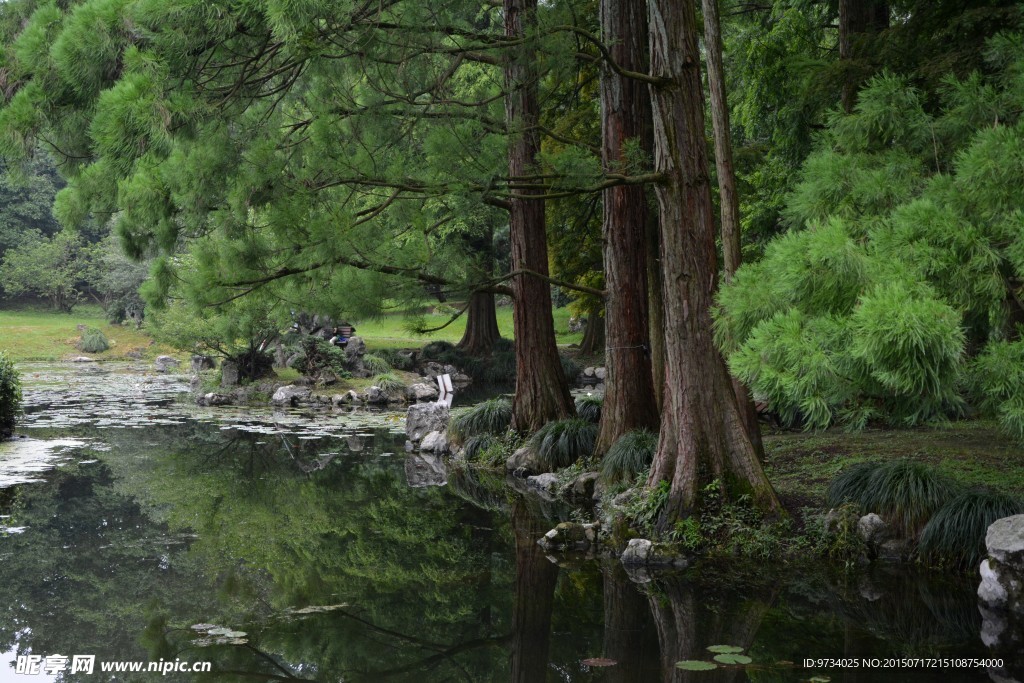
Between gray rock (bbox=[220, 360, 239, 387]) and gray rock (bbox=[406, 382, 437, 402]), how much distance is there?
443 centimetres

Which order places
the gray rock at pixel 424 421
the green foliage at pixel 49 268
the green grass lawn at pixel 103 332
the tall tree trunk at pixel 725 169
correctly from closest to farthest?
the tall tree trunk at pixel 725 169, the gray rock at pixel 424 421, the green grass lawn at pixel 103 332, the green foliage at pixel 49 268

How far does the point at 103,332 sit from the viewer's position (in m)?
39.7

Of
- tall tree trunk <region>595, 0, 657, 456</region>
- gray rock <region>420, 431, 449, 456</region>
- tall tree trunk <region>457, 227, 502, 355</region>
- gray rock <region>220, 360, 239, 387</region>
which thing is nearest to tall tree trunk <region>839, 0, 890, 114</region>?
tall tree trunk <region>595, 0, 657, 456</region>

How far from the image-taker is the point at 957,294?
394 cm

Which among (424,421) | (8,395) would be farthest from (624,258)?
(8,395)

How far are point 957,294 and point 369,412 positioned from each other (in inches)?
672

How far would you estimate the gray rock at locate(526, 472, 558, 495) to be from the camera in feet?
33.3

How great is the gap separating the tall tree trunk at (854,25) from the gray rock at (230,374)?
56.3 ft

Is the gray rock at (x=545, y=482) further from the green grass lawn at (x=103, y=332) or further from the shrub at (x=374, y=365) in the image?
the green grass lawn at (x=103, y=332)

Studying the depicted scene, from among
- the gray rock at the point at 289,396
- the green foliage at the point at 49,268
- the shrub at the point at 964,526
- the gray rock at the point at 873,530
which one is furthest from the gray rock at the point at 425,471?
the green foliage at the point at 49,268

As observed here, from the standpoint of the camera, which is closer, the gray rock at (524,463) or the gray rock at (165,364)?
the gray rock at (524,463)

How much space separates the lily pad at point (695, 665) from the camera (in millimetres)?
4754

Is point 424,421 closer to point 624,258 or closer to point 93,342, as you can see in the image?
point 624,258

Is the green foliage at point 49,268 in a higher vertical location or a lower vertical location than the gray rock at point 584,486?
higher
